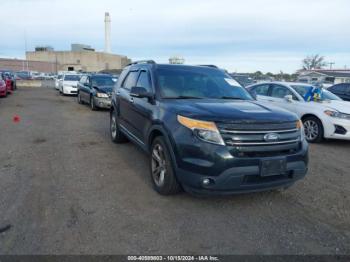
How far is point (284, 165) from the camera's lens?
350cm

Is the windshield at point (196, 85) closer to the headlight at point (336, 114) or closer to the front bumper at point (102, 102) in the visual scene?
the headlight at point (336, 114)

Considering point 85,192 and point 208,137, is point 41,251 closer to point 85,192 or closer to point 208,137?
point 85,192

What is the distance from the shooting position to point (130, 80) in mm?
5910

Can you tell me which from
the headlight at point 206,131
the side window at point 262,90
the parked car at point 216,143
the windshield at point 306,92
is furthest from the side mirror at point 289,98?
the headlight at point 206,131

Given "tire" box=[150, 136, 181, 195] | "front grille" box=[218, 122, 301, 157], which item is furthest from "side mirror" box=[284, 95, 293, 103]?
"tire" box=[150, 136, 181, 195]

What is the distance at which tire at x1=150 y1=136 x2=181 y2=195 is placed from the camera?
3771mm

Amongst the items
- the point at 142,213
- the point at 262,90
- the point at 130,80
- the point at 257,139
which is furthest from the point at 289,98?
the point at 142,213

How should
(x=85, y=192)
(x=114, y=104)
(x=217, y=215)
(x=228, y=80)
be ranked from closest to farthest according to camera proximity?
(x=217, y=215)
(x=85, y=192)
(x=228, y=80)
(x=114, y=104)

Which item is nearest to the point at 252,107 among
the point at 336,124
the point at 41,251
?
the point at 41,251


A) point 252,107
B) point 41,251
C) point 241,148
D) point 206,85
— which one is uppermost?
point 206,85

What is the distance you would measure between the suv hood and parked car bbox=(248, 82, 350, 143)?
9.98 feet

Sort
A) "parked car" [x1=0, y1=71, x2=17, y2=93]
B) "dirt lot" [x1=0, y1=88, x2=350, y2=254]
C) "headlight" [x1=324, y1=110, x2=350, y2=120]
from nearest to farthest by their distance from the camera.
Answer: "dirt lot" [x1=0, y1=88, x2=350, y2=254], "headlight" [x1=324, y1=110, x2=350, y2=120], "parked car" [x1=0, y1=71, x2=17, y2=93]

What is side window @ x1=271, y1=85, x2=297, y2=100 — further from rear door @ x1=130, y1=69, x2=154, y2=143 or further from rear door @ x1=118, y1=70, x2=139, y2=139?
rear door @ x1=130, y1=69, x2=154, y2=143

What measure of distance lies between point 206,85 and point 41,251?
3.36 m
